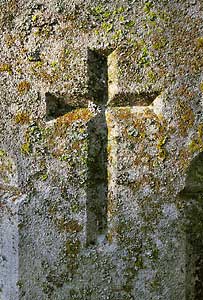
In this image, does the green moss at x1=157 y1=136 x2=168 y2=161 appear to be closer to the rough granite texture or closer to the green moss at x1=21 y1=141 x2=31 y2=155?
the rough granite texture

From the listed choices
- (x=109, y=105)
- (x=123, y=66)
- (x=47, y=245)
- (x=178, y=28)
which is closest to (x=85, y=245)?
(x=47, y=245)

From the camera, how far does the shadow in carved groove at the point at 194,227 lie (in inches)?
53.4

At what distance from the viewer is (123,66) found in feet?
4.37

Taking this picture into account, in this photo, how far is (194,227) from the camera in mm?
1378

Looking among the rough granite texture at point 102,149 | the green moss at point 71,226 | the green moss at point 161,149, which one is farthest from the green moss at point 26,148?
the green moss at point 161,149

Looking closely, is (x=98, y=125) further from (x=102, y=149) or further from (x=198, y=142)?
(x=198, y=142)

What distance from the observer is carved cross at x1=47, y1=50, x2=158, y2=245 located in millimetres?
1356

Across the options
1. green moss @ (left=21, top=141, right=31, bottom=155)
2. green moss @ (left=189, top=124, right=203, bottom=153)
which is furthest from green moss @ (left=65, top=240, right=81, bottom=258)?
green moss @ (left=189, top=124, right=203, bottom=153)

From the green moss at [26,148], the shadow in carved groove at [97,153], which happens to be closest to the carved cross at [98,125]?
the shadow in carved groove at [97,153]

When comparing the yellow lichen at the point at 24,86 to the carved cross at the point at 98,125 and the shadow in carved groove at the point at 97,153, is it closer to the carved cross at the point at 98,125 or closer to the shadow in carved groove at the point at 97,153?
the carved cross at the point at 98,125

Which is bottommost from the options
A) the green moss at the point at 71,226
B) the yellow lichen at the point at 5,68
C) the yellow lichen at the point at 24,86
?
the green moss at the point at 71,226

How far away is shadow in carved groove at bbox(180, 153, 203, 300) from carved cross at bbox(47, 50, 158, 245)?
0.74 ft

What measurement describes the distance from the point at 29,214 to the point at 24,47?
46 cm

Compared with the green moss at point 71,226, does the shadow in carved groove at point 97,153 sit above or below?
above
